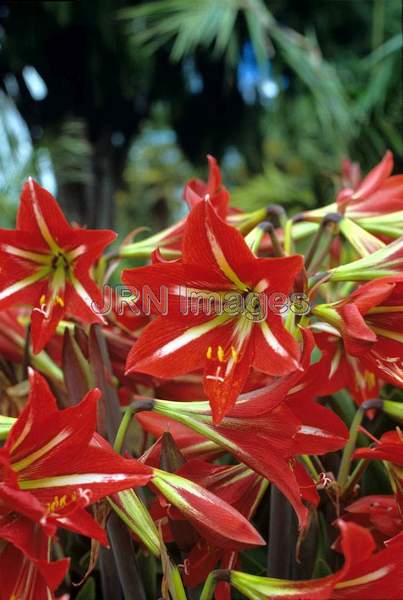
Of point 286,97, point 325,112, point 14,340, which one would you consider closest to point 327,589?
point 14,340

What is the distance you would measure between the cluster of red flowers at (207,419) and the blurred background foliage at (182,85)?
1743 mm

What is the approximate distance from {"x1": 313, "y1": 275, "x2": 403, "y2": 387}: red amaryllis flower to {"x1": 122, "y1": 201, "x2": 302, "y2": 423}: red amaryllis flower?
0.03 m

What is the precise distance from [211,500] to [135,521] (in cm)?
4

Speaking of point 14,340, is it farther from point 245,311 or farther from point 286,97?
point 286,97

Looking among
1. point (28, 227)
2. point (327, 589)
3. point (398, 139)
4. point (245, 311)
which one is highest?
point (398, 139)

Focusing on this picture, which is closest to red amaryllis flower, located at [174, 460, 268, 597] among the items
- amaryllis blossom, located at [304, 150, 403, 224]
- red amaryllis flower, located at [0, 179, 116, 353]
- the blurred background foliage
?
red amaryllis flower, located at [0, 179, 116, 353]

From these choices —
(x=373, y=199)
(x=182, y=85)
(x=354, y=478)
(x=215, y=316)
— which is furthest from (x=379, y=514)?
(x=182, y=85)

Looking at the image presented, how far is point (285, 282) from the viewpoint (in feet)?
1.26

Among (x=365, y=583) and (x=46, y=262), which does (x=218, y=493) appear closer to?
(x=365, y=583)

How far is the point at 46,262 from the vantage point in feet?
1.65

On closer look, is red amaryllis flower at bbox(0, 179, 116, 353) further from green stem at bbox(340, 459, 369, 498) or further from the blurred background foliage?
the blurred background foliage

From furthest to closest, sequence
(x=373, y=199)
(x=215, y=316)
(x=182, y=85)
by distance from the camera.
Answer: (x=182, y=85) < (x=373, y=199) < (x=215, y=316)

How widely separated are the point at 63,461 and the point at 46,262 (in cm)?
19

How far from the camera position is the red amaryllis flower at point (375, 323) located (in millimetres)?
383
